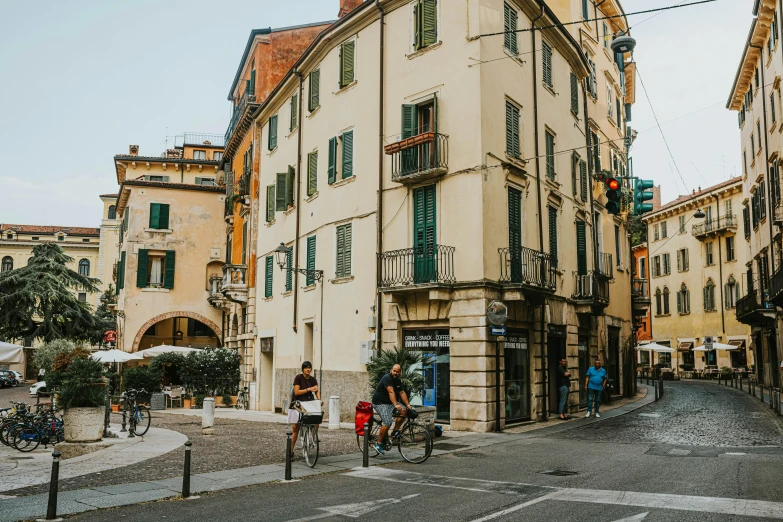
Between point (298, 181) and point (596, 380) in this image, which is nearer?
point (596, 380)

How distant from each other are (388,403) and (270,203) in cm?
1710

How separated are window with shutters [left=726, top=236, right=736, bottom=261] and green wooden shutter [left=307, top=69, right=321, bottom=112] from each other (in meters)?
40.6

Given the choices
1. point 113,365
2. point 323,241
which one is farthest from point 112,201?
point 323,241

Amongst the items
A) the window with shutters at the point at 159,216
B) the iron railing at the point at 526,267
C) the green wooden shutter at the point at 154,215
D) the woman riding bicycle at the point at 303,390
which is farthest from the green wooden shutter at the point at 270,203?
the woman riding bicycle at the point at 303,390

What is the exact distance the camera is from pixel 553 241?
22.0 meters

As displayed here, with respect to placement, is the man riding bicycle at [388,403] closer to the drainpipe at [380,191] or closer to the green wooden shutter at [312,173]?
the drainpipe at [380,191]

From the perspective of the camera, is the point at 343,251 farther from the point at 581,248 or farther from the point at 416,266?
the point at 581,248

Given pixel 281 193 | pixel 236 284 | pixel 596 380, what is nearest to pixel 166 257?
pixel 236 284

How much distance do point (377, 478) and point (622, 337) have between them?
23640 mm

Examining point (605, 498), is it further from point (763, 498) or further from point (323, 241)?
point (323, 241)

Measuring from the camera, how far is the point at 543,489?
9.71 m

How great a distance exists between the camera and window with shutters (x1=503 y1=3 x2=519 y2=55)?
64.1ft

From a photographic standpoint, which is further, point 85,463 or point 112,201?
point 112,201

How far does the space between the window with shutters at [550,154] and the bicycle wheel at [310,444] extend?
1281 centimetres
